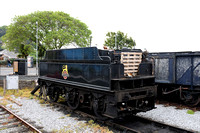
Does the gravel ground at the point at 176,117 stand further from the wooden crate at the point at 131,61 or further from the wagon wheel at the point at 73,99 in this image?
the wagon wheel at the point at 73,99

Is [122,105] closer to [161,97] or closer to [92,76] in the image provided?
[92,76]

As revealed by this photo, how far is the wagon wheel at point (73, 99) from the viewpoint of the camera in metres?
8.84

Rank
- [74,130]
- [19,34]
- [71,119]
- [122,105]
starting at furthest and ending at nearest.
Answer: [19,34] → [71,119] → [122,105] → [74,130]

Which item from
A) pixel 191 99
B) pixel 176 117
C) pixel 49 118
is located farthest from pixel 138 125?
pixel 191 99

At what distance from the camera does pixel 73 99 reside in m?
8.92

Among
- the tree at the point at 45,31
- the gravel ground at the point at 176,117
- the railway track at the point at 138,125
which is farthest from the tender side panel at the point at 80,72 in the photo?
the tree at the point at 45,31

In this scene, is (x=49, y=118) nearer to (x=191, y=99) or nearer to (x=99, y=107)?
(x=99, y=107)

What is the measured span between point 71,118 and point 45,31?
35.1 m

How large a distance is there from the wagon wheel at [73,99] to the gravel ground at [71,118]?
1.88 feet

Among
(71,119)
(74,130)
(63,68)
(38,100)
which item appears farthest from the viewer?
(38,100)

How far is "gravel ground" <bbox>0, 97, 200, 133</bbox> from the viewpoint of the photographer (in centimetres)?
696

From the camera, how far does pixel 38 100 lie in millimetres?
11500

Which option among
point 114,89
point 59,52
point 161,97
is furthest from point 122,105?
point 161,97

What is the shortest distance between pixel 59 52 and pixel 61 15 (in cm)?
3439
